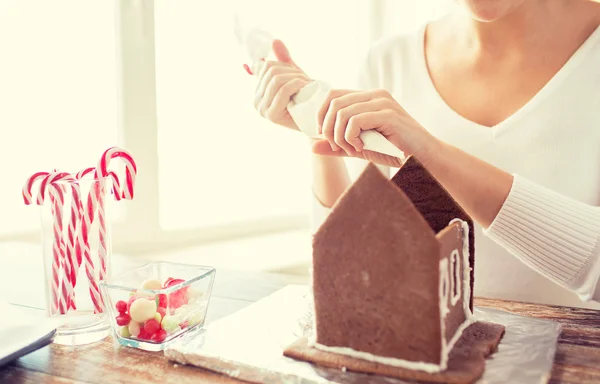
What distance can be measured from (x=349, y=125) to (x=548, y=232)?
37 cm

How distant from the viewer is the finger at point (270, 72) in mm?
974

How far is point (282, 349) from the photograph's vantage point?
2.19 feet

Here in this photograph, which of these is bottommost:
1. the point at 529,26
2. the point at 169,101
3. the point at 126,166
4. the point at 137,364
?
the point at 137,364

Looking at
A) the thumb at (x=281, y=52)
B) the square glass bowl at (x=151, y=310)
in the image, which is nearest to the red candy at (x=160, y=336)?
the square glass bowl at (x=151, y=310)

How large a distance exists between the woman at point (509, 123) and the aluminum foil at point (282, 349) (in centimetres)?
18

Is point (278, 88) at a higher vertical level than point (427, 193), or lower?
higher

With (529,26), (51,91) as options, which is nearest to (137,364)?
(529,26)

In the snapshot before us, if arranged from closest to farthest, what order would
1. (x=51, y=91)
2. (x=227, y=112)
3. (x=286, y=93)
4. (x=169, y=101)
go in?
(x=286, y=93)
(x=51, y=91)
(x=169, y=101)
(x=227, y=112)

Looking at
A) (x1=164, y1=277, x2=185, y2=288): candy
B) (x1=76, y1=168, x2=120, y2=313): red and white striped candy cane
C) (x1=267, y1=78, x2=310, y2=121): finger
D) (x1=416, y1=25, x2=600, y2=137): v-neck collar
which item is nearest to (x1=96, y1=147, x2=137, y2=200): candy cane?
(x1=76, y1=168, x2=120, y2=313): red and white striped candy cane

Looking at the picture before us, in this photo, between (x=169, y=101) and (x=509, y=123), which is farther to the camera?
(x=169, y=101)

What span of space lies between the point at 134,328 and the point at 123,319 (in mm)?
18

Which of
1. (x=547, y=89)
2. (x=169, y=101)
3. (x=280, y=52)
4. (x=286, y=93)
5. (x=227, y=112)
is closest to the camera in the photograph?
(x=286, y=93)

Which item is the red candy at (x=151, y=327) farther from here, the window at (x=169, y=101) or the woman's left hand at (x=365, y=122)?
the window at (x=169, y=101)

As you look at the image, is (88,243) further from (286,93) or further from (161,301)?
(286,93)
